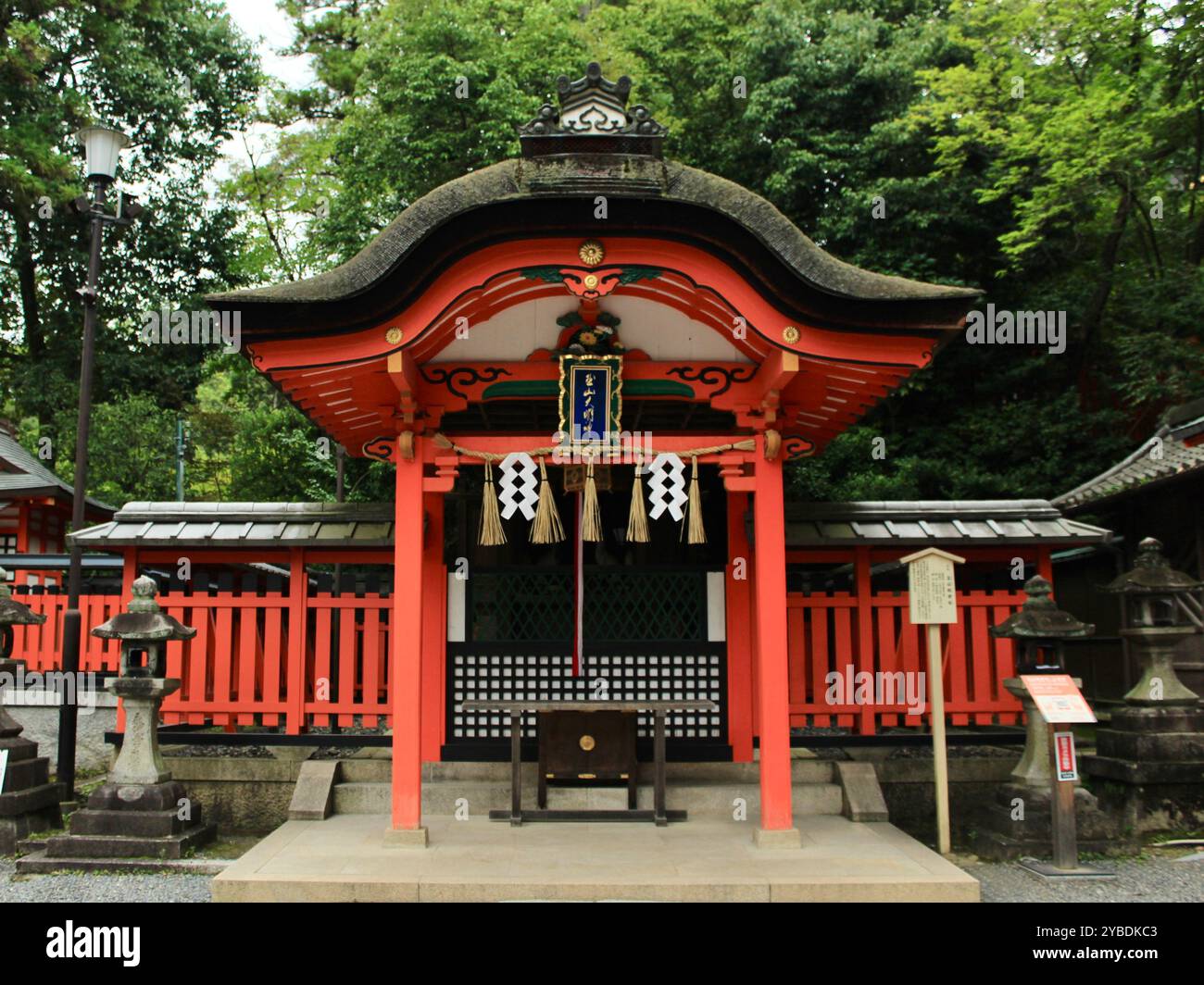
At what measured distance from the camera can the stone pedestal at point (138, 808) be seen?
694cm

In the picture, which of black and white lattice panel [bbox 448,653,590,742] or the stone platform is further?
black and white lattice panel [bbox 448,653,590,742]

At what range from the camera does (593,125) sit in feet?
21.7

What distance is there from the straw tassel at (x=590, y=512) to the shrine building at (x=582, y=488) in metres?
0.04

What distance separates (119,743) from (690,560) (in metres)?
5.50

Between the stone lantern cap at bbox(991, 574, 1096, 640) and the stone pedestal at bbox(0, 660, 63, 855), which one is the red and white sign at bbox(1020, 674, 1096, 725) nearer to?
the stone lantern cap at bbox(991, 574, 1096, 640)

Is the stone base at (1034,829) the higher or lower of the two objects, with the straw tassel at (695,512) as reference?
lower

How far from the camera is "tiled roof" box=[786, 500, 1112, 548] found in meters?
8.52

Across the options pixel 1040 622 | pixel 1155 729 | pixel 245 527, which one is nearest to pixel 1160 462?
pixel 1155 729

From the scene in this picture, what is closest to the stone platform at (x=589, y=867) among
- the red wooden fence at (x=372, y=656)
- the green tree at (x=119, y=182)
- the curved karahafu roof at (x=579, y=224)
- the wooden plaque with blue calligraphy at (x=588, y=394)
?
the red wooden fence at (x=372, y=656)

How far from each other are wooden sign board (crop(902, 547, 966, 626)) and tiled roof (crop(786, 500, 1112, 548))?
115 cm

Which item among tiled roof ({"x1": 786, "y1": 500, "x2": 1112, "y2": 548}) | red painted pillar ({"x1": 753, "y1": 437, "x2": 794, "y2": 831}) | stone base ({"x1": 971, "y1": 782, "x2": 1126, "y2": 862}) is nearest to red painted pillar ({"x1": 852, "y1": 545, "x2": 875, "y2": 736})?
tiled roof ({"x1": 786, "y1": 500, "x2": 1112, "y2": 548})

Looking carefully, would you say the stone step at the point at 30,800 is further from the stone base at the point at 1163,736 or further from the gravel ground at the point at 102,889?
the stone base at the point at 1163,736

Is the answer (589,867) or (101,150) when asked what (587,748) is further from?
(101,150)

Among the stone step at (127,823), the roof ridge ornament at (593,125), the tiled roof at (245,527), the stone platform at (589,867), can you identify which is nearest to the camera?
the stone platform at (589,867)
